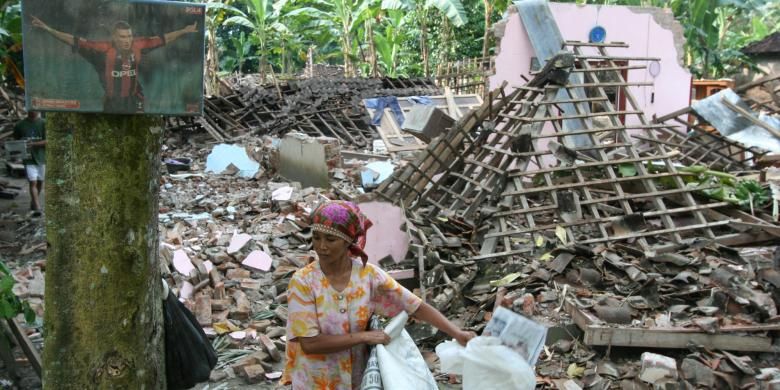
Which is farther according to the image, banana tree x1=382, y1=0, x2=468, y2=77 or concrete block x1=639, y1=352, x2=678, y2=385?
banana tree x1=382, y1=0, x2=468, y2=77

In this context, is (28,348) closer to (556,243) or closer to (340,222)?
(340,222)

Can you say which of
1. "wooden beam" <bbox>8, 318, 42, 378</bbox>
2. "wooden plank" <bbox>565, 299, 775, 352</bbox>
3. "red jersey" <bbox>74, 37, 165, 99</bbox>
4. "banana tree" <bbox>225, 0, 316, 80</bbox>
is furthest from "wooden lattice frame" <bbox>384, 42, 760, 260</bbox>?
"banana tree" <bbox>225, 0, 316, 80</bbox>

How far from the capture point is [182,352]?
354cm

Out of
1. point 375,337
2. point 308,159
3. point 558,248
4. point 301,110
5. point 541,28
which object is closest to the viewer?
point 375,337

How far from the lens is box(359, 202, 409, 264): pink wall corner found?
7535mm

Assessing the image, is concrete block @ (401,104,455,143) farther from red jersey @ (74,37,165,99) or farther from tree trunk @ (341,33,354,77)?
tree trunk @ (341,33,354,77)

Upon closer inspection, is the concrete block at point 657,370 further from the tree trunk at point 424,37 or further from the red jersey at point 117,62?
the tree trunk at point 424,37

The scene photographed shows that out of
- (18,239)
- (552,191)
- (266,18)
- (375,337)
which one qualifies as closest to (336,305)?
(375,337)

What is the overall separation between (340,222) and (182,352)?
1336 mm

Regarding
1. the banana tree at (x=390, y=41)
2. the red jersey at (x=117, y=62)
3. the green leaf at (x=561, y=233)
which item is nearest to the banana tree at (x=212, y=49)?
the banana tree at (x=390, y=41)

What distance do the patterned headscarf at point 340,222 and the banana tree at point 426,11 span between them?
15904 mm

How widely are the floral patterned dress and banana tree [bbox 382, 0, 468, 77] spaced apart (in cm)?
1588

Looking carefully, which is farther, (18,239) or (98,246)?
(18,239)

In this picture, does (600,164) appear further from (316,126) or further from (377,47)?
(377,47)
